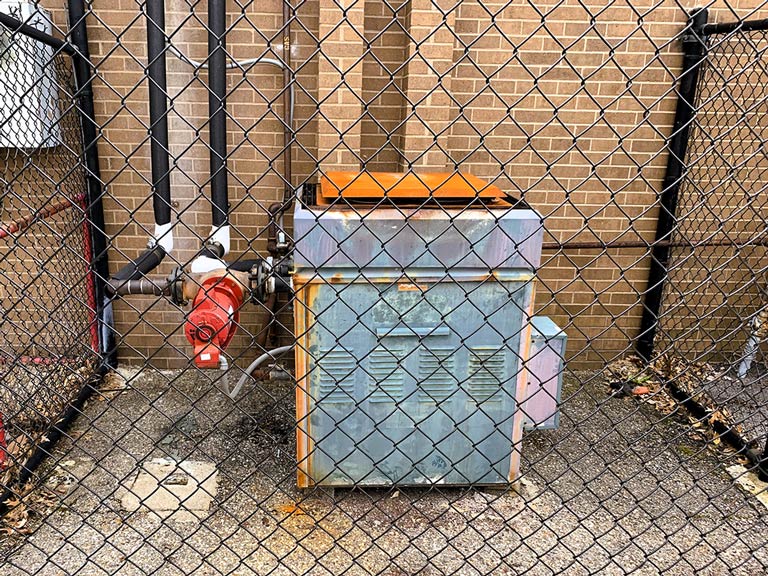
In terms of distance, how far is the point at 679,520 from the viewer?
10.4 ft

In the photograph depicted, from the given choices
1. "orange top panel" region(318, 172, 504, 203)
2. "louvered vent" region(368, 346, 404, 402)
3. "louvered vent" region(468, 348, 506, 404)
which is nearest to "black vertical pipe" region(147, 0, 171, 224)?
"orange top panel" region(318, 172, 504, 203)

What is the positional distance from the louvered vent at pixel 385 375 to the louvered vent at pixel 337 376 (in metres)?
0.09

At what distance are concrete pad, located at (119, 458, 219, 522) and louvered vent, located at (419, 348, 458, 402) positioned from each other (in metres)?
1.18

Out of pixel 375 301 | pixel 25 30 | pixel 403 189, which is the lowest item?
pixel 375 301

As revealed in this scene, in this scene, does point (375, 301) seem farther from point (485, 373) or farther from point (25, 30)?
point (25, 30)

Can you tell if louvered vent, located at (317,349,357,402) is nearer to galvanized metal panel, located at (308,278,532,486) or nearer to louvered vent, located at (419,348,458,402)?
galvanized metal panel, located at (308,278,532,486)

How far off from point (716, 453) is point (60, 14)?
4827mm

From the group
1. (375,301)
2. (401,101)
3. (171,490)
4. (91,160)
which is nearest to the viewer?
(375,301)

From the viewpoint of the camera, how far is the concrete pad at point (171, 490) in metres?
3.14

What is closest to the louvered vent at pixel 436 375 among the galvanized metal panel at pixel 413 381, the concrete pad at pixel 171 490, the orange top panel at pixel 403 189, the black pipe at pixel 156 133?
the galvanized metal panel at pixel 413 381

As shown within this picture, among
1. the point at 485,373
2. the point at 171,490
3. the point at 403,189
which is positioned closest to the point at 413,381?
the point at 485,373

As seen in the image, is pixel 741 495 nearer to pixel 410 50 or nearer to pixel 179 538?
pixel 179 538

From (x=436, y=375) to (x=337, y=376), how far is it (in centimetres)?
47

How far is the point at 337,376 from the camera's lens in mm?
2998
